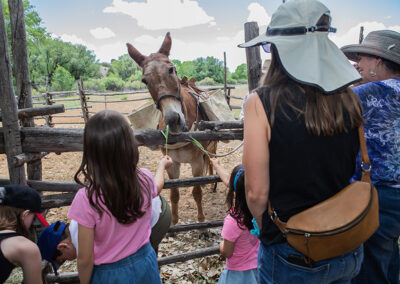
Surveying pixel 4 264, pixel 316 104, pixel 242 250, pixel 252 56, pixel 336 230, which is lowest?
pixel 242 250

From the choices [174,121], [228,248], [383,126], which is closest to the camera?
[383,126]

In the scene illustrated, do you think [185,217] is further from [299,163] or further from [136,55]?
[299,163]

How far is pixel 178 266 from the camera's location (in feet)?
11.5

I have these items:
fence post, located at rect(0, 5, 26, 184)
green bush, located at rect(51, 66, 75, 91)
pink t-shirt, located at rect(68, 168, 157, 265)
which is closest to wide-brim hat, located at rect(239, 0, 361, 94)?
pink t-shirt, located at rect(68, 168, 157, 265)

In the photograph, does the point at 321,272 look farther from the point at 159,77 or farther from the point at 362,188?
the point at 159,77

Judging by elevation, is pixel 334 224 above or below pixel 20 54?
below

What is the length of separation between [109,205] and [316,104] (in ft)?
3.78

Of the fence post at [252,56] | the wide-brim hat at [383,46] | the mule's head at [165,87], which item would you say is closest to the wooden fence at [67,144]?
the mule's head at [165,87]

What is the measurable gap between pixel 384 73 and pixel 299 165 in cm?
115

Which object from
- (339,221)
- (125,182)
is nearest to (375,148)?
(339,221)

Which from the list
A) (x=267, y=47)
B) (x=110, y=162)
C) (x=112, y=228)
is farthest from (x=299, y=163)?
(x=112, y=228)

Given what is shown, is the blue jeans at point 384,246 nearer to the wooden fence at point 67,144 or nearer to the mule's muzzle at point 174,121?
the wooden fence at point 67,144

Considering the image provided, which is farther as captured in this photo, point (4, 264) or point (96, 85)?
point (96, 85)

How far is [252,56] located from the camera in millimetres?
3059
